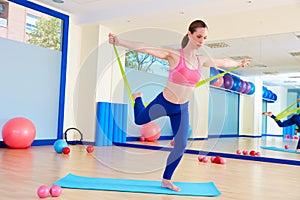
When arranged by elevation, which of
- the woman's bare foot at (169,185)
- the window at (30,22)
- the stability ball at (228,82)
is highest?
the window at (30,22)

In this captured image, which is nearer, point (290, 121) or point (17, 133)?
point (17, 133)

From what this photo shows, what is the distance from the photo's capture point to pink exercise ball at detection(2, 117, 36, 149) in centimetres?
527

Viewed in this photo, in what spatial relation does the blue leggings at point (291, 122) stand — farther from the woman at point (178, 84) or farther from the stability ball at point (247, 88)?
the woman at point (178, 84)

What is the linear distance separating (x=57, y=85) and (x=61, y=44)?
2.84 ft

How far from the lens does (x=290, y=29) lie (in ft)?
19.1

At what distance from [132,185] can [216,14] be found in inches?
155

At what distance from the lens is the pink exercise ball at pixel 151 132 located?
783 centimetres

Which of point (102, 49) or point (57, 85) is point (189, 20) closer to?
point (102, 49)

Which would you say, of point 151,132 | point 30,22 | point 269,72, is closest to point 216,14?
point 269,72

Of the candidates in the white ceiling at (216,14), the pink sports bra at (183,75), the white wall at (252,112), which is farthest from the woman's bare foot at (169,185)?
the white wall at (252,112)

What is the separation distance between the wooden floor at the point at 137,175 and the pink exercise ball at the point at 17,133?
85 centimetres

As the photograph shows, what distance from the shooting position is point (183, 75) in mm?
2674

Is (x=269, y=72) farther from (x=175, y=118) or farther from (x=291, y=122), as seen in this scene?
(x=175, y=118)

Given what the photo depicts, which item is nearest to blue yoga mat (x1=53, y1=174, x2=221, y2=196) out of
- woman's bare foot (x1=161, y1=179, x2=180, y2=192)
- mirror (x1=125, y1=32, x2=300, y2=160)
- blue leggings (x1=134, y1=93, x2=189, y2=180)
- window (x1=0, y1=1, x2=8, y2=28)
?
woman's bare foot (x1=161, y1=179, x2=180, y2=192)
